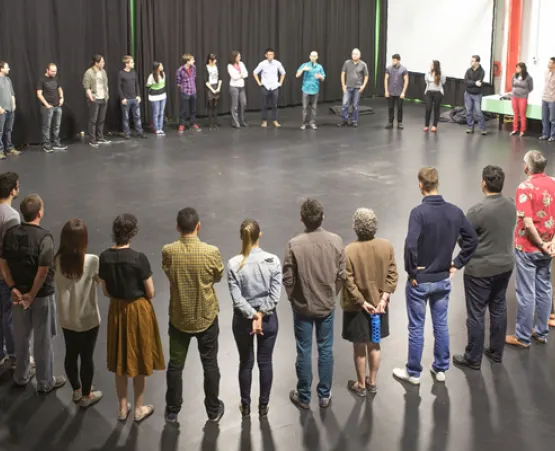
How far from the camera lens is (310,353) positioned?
4500mm

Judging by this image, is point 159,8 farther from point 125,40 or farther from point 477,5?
point 477,5

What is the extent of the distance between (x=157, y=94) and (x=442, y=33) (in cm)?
596

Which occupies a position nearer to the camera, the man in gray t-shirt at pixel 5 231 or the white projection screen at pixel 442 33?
the man in gray t-shirt at pixel 5 231

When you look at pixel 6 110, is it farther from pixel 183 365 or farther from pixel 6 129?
pixel 183 365

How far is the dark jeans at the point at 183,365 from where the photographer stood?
4.30 m

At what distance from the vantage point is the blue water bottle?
448 centimetres

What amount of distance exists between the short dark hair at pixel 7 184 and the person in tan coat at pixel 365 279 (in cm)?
208

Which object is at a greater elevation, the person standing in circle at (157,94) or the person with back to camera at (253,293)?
the person standing in circle at (157,94)

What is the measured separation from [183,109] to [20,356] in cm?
851

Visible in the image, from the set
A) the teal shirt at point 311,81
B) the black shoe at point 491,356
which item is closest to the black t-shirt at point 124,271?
the black shoe at point 491,356

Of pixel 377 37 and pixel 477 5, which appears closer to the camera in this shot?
pixel 477 5

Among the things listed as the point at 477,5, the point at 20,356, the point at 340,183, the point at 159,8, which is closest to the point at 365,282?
the point at 20,356

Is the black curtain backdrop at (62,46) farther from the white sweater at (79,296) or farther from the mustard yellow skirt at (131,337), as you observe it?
the mustard yellow skirt at (131,337)

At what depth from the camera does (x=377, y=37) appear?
17.1 metres
